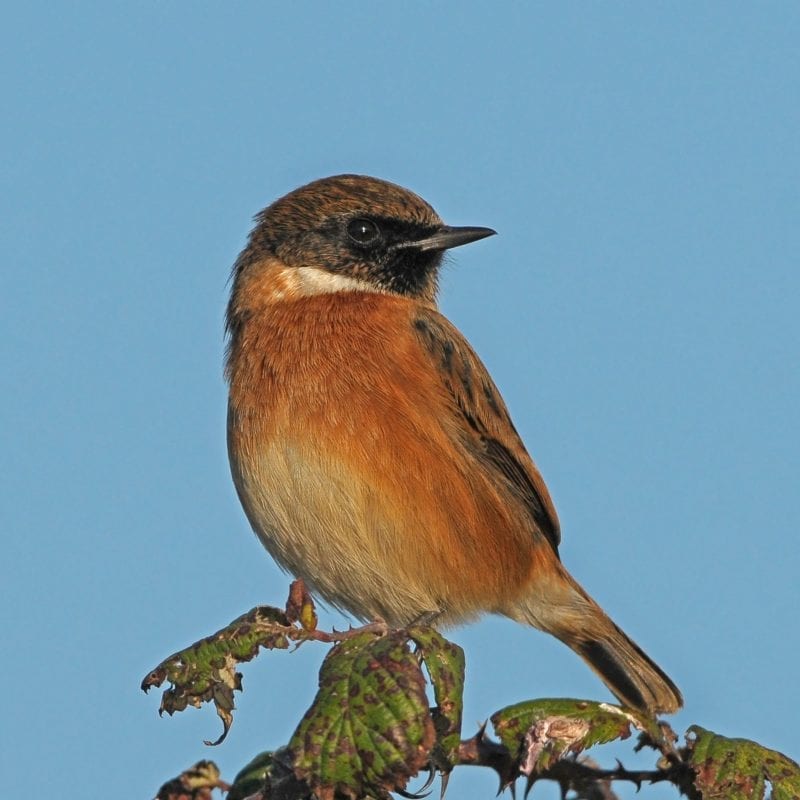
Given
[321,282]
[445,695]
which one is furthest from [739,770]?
[321,282]

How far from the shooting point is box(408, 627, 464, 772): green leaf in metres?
4.55

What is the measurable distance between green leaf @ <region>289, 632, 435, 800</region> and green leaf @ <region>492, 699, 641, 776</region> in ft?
1.27

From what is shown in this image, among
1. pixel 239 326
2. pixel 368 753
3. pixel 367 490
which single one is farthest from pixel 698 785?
pixel 239 326

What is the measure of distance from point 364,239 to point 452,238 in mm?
618

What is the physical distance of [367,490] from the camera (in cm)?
738

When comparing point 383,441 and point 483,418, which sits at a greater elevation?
point 483,418

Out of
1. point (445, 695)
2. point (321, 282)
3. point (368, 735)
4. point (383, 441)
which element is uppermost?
point (321, 282)

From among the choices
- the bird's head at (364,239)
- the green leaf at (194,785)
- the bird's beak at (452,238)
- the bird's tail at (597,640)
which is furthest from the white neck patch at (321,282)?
the green leaf at (194,785)

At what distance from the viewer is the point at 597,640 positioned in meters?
9.04

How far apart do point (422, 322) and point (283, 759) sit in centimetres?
423

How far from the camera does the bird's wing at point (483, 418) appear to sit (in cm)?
825

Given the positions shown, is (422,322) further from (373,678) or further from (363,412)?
(373,678)

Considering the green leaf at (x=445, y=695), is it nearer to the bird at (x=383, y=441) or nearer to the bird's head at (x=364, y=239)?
the bird at (x=383, y=441)

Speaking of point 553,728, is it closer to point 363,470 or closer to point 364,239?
point 363,470
